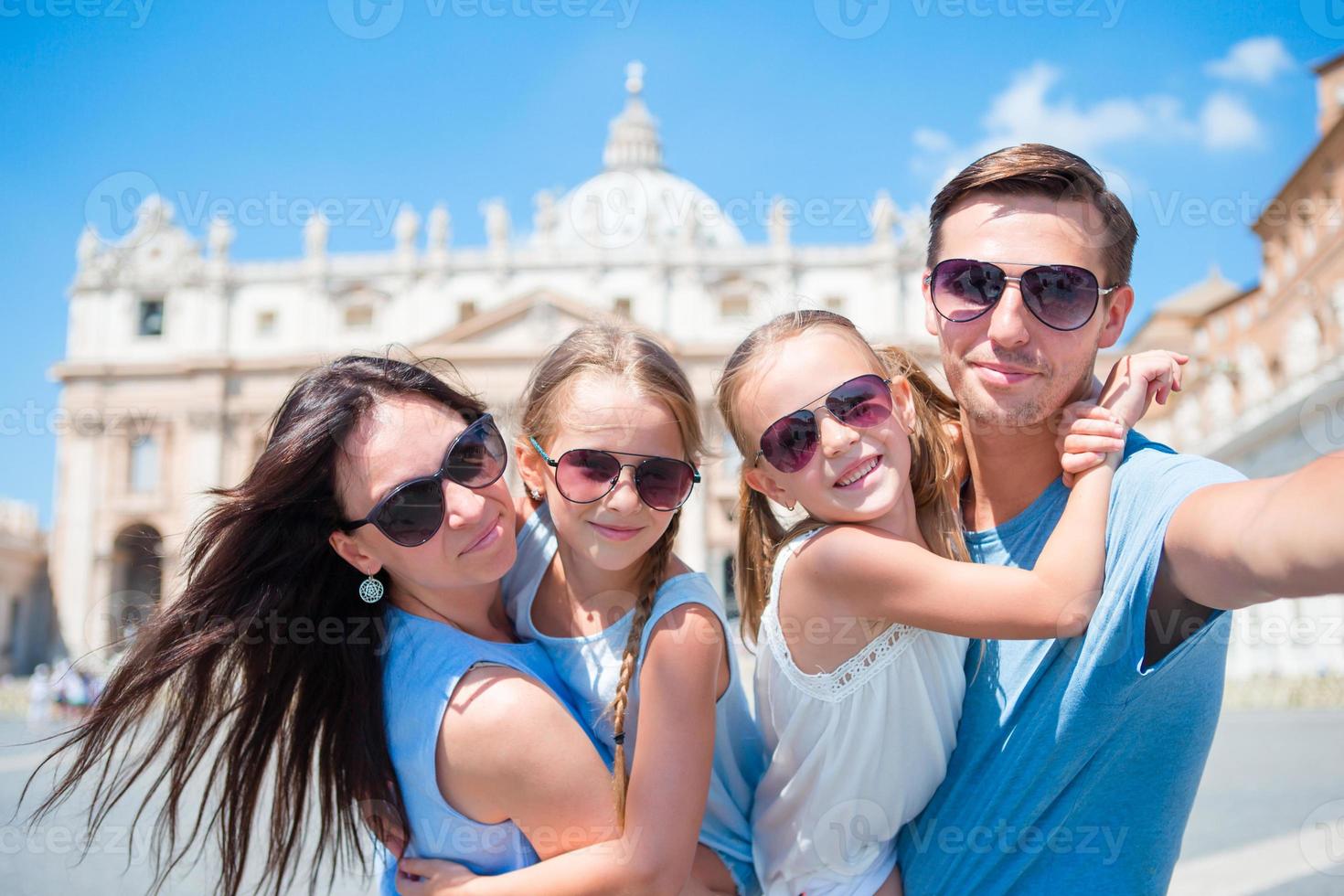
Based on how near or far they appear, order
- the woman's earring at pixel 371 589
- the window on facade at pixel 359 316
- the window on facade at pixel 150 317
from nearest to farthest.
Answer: the woman's earring at pixel 371 589
the window on facade at pixel 359 316
the window on facade at pixel 150 317

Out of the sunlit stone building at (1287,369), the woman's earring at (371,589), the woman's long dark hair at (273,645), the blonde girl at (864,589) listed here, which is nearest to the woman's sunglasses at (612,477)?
the blonde girl at (864,589)

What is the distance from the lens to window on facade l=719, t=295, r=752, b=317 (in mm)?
36750

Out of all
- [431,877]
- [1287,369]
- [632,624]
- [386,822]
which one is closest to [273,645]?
[386,822]

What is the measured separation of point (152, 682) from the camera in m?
2.11

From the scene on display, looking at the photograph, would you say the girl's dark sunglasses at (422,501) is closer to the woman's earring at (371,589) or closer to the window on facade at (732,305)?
the woman's earring at (371,589)

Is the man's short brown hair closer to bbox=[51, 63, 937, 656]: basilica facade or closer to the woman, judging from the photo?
the woman

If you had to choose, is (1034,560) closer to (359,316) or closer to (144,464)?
(359,316)

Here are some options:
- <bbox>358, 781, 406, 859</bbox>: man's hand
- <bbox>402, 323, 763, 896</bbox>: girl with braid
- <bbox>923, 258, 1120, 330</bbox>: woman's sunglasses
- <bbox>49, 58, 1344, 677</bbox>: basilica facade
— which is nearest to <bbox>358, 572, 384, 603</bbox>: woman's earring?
<bbox>402, 323, 763, 896</bbox>: girl with braid

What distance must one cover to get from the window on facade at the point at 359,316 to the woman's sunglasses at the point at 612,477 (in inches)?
1487

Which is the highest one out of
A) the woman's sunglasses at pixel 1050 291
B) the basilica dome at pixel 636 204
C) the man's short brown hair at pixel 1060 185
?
the basilica dome at pixel 636 204

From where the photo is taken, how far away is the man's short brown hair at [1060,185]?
1886 mm

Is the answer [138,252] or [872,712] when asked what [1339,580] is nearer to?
[872,712]

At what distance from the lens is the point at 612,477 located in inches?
Answer: 79.2

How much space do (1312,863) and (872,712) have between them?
4.23 meters
